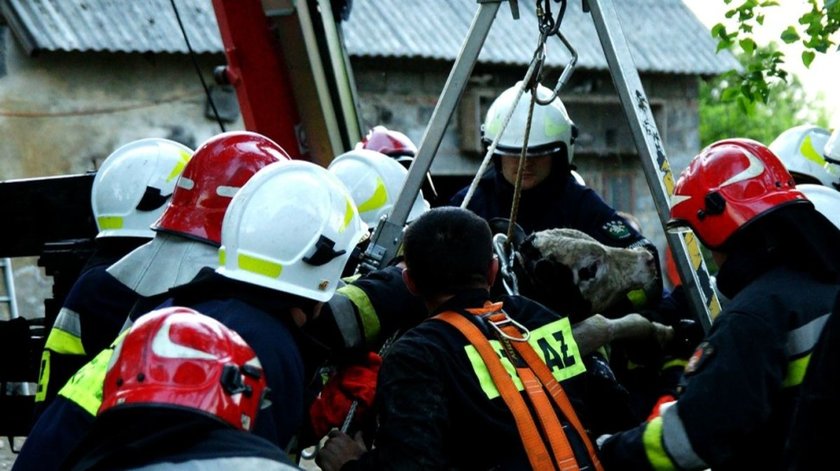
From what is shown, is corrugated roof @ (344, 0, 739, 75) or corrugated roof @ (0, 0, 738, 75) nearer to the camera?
corrugated roof @ (0, 0, 738, 75)

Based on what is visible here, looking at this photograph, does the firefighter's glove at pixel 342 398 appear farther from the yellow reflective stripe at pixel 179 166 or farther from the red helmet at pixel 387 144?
the red helmet at pixel 387 144

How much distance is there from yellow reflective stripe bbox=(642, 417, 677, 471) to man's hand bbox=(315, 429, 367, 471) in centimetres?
74

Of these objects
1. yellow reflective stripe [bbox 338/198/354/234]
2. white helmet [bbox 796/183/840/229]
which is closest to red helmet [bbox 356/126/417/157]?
white helmet [bbox 796/183/840/229]

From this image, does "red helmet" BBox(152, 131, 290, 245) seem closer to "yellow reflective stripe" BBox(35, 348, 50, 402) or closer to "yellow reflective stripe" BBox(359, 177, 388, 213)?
"yellow reflective stripe" BBox(35, 348, 50, 402)

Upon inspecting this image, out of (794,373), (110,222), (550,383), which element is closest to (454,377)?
(550,383)

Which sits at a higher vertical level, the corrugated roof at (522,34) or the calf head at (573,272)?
the calf head at (573,272)

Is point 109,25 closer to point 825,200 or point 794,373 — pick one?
point 825,200

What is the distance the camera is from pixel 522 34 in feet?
48.9

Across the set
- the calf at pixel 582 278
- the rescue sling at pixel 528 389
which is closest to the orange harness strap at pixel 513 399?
the rescue sling at pixel 528 389

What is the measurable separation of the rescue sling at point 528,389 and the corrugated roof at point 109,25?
27.6 feet

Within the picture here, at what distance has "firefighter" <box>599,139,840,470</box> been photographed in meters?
3.30

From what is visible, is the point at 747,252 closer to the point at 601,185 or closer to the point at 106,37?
the point at 106,37

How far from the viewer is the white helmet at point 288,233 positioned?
358 centimetres

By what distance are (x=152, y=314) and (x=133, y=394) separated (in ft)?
0.77
